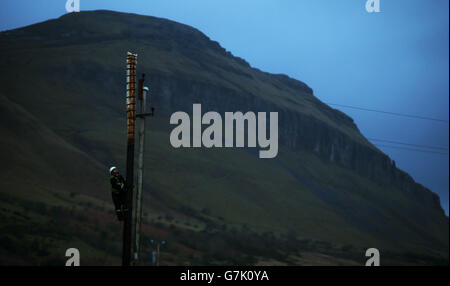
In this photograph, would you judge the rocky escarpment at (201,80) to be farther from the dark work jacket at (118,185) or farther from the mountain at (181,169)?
the dark work jacket at (118,185)

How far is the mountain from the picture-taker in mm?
47938

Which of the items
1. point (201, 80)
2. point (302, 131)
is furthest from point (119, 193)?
point (302, 131)

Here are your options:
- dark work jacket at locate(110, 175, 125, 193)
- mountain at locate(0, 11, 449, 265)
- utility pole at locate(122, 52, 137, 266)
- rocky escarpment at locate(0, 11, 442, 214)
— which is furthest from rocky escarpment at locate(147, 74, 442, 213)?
dark work jacket at locate(110, 175, 125, 193)

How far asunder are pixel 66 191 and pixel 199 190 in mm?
25511

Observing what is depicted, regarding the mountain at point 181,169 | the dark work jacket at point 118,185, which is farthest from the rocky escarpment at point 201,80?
the dark work jacket at point 118,185

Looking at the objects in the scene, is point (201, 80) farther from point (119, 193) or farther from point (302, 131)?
point (119, 193)

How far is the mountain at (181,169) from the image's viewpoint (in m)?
47.9

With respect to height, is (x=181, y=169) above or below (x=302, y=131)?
below

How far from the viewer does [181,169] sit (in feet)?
275

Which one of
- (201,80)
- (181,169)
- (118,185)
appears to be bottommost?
(118,185)

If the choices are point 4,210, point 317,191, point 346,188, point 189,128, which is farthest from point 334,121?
point 4,210

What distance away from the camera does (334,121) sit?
15162 cm
